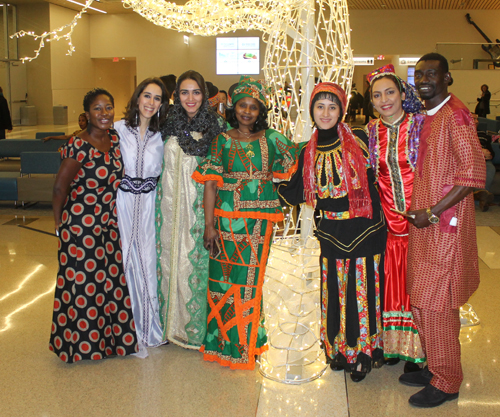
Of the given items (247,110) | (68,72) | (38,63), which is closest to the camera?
(247,110)

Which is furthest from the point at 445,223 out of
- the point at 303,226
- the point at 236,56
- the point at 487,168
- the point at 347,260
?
the point at 236,56

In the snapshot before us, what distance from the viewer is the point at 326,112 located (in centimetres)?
259

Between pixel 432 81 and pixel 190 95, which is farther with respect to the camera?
pixel 190 95

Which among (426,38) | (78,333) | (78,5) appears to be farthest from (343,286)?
(426,38)

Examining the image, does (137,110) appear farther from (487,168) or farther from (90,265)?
(487,168)

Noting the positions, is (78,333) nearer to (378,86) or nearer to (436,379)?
(436,379)

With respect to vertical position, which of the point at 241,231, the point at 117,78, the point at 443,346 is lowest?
the point at 443,346

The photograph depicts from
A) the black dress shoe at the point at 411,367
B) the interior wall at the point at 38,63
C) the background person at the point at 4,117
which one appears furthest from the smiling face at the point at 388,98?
the interior wall at the point at 38,63

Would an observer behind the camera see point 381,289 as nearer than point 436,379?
No

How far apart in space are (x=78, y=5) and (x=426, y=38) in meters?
11.6

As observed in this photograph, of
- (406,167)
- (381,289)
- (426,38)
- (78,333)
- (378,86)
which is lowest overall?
(78,333)

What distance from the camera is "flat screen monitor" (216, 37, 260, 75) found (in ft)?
57.9

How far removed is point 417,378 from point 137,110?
2167mm

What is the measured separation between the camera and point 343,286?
2.68 meters
